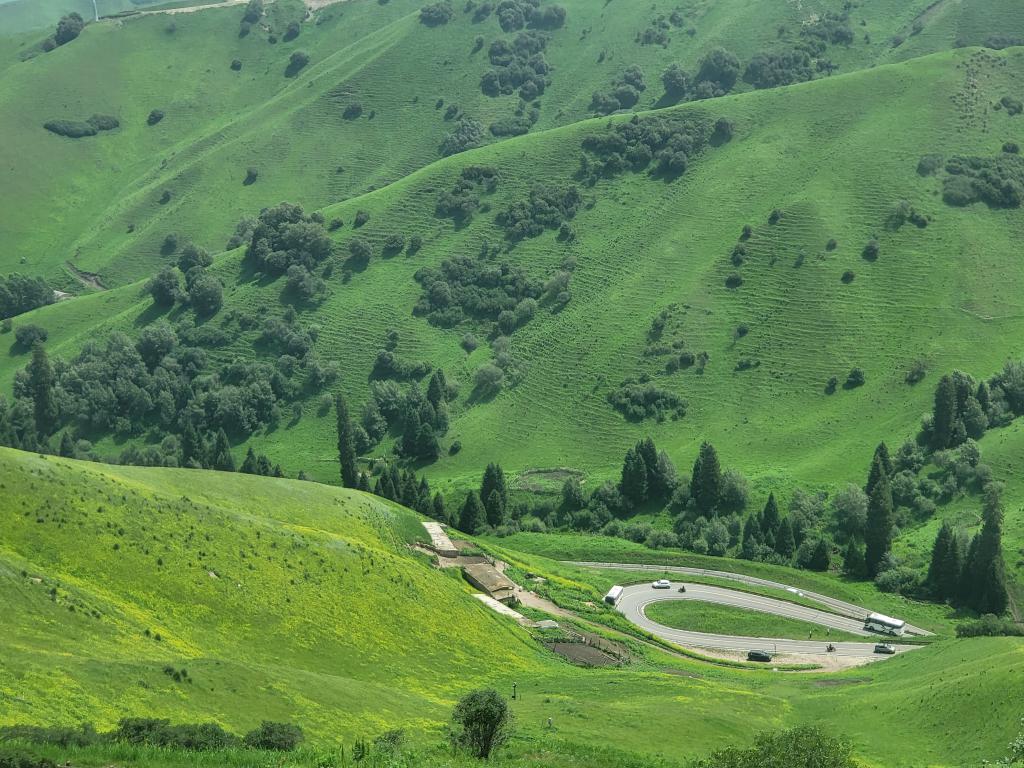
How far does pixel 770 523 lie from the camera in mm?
146375

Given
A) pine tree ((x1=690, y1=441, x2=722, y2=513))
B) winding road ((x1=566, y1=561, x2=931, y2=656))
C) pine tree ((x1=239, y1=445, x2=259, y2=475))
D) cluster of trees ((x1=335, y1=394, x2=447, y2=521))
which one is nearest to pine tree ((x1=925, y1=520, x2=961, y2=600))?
winding road ((x1=566, y1=561, x2=931, y2=656))

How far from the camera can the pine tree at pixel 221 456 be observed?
17025 centimetres

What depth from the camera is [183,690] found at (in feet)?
178

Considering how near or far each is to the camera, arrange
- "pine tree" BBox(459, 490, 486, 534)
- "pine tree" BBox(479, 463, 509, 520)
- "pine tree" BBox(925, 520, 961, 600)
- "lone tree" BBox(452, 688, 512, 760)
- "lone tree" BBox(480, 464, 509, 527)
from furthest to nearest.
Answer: "pine tree" BBox(479, 463, 509, 520) → "lone tree" BBox(480, 464, 509, 527) → "pine tree" BBox(459, 490, 486, 534) → "pine tree" BBox(925, 520, 961, 600) → "lone tree" BBox(452, 688, 512, 760)

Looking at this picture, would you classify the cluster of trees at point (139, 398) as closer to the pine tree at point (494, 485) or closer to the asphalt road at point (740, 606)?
the pine tree at point (494, 485)

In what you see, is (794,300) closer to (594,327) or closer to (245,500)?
(594,327)

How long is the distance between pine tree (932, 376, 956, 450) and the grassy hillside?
60226 mm

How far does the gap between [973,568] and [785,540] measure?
957 inches

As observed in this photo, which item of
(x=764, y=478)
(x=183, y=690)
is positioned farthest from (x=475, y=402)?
(x=183, y=690)

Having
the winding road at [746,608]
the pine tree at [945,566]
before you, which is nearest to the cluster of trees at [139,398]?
the winding road at [746,608]

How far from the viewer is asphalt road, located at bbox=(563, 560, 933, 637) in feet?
415

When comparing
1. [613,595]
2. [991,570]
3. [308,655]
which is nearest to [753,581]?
[613,595]

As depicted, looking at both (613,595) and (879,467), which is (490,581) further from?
(879,467)

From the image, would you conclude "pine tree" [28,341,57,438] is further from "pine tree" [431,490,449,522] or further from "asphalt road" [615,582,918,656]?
"asphalt road" [615,582,918,656]
